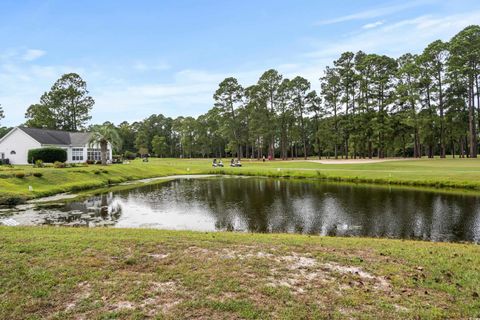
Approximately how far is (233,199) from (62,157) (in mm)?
34361

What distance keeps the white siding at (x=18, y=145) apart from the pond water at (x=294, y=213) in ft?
108

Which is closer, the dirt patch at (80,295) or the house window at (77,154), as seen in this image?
the dirt patch at (80,295)

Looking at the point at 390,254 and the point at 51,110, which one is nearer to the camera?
the point at 390,254

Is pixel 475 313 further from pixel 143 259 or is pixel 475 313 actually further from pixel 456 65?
pixel 456 65

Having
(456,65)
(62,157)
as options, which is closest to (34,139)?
(62,157)

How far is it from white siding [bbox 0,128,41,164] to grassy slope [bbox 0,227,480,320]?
4782cm

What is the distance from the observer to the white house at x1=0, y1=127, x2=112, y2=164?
47875 millimetres

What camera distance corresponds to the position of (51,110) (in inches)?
2709

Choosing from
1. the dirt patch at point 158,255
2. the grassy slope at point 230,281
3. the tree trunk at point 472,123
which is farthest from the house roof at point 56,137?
the tree trunk at point 472,123

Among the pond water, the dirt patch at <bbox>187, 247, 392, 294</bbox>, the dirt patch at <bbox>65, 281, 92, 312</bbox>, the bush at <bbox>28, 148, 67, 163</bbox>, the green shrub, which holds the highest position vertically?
the bush at <bbox>28, 148, 67, 163</bbox>

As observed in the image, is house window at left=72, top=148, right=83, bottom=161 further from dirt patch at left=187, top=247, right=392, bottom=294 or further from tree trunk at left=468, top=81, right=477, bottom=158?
tree trunk at left=468, top=81, right=477, bottom=158

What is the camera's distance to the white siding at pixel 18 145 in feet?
156

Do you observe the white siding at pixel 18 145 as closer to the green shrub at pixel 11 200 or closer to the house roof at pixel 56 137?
the house roof at pixel 56 137

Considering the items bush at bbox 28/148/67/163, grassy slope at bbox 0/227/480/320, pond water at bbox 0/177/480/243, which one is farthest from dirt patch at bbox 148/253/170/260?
bush at bbox 28/148/67/163
